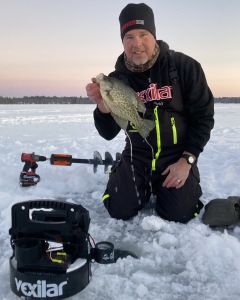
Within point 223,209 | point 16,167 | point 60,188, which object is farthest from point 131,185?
point 16,167

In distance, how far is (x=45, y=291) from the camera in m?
1.73

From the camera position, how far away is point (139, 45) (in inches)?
128

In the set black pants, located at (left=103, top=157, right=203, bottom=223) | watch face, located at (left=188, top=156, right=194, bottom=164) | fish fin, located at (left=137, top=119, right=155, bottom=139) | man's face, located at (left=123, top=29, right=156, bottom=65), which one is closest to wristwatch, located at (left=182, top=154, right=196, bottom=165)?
watch face, located at (left=188, top=156, right=194, bottom=164)

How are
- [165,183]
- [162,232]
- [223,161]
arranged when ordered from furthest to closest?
[223,161]
[165,183]
[162,232]

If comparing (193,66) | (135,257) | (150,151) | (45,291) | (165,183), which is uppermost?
(193,66)

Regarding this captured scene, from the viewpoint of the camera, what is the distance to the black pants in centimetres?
323

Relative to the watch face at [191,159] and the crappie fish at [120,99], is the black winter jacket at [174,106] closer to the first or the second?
the watch face at [191,159]

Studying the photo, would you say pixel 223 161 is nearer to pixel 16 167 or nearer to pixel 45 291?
pixel 16 167

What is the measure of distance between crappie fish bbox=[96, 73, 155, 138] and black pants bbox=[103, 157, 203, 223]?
25.2 inches

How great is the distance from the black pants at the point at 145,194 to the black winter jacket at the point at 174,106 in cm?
17

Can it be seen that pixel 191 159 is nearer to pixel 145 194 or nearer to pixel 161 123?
pixel 161 123

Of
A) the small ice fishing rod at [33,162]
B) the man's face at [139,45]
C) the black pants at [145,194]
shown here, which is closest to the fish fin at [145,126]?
the black pants at [145,194]

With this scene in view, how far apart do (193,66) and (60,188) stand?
2.14m

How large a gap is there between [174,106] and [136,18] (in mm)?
925
